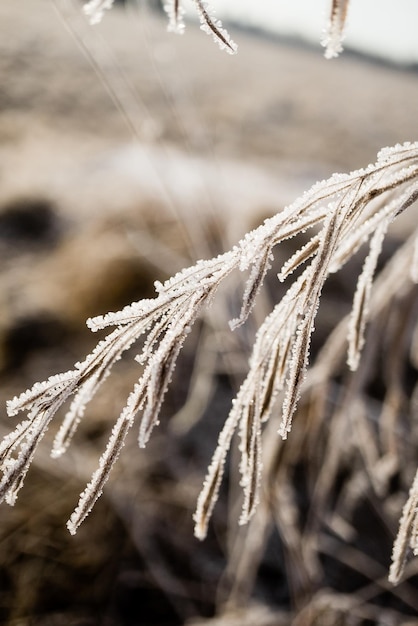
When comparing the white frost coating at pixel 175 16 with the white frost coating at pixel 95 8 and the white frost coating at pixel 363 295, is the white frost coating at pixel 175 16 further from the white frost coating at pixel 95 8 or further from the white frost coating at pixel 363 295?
the white frost coating at pixel 363 295

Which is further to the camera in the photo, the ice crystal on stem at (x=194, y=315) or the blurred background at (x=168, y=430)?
the blurred background at (x=168, y=430)

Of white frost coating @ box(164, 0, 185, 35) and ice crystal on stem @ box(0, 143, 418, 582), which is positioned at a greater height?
white frost coating @ box(164, 0, 185, 35)

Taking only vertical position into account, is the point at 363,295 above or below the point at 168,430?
below

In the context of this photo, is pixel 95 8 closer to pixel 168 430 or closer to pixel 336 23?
pixel 336 23

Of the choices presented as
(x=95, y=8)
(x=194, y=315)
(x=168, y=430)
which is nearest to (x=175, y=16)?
(x=95, y=8)

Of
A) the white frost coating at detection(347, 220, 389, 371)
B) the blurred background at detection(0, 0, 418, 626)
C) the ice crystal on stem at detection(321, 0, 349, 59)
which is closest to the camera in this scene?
the ice crystal on stem at detection(321, 0, 349, 59)

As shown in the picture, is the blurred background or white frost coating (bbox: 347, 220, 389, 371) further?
the blurred background

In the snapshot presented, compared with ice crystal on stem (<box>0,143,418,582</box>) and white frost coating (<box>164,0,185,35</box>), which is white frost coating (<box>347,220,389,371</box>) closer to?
ice crystal on stem (<box>0,143,418,582</box>)

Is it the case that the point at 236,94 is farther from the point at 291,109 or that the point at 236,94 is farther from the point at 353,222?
the point at 353,222

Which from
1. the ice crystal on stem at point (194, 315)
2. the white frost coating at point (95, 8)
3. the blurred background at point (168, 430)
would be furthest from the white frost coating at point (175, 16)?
the blurred background at point (168, 430)

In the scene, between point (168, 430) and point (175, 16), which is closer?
point (175, 16)

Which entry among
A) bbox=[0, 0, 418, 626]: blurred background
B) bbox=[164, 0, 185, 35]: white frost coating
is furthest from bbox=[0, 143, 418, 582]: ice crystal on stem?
bbox=[0, 0, 418, 626]: blurred background

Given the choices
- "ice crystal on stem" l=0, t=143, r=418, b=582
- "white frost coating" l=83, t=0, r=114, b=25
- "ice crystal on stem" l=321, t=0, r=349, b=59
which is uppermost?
"white frost coating" l=83, t=0, r=114, b=25
